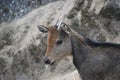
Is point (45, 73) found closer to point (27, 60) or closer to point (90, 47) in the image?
point (27, 60)

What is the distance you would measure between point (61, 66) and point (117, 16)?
185cm

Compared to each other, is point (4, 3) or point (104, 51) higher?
point (104, 51)

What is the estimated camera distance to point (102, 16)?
12.1 m

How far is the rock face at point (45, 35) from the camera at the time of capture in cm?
1202

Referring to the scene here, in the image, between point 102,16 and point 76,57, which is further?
point 102,16

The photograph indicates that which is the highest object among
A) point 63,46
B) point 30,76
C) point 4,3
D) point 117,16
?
point 63,46

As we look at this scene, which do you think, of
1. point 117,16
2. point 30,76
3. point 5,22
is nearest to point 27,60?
point 30,76

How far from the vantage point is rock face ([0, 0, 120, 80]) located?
12.0 metres

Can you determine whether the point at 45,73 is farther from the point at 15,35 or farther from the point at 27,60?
the point at 15,35

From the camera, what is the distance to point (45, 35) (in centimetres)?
1268

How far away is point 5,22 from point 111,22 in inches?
132

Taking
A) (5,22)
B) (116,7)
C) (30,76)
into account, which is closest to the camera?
(116,7)

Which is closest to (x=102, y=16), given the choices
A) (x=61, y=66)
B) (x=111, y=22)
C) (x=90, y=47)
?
(x=111, y=22)

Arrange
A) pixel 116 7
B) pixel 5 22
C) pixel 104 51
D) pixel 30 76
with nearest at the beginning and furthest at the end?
pixel 104 51
pixel 116 7
pixel 30 76
pixel 5 22
